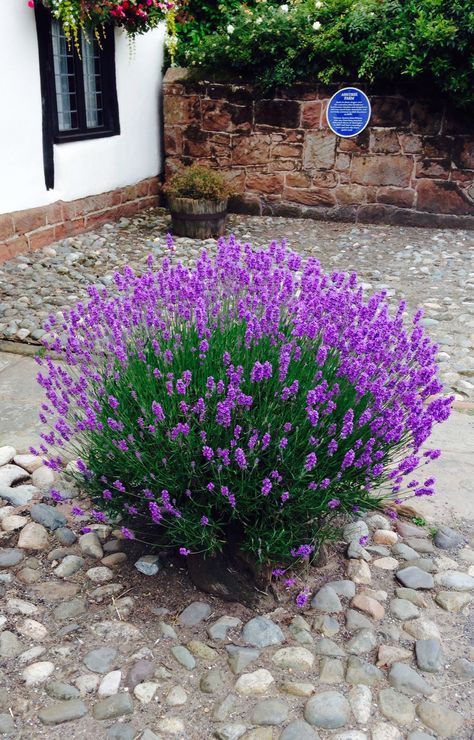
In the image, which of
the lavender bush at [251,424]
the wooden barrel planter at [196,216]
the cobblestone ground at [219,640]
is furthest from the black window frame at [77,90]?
the lavender bush at [251,424]

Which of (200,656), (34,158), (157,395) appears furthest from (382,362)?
(34,158)

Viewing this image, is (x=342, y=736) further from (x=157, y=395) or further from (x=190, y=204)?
(x=190, y=204)

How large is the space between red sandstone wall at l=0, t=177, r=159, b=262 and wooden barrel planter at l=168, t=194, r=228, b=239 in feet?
2.74

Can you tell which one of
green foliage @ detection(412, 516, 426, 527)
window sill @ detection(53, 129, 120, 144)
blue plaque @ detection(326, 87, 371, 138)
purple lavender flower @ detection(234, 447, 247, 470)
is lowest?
green foliage @ detection(412, 516, 426, 527)

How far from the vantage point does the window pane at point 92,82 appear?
307 inches

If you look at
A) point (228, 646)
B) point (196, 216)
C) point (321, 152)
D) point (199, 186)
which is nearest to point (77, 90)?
point (199, 186)

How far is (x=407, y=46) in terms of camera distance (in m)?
7.58

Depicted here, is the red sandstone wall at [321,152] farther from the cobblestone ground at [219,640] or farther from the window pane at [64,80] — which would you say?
the cobblestone ground at [219,640]

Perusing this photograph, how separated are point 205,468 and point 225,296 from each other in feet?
2.95

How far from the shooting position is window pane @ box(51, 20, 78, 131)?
7.25m

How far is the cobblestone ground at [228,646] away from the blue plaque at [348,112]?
21.5ft

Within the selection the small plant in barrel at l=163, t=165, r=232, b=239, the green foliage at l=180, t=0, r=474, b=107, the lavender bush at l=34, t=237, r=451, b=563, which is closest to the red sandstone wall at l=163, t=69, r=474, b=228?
the green foliage at l=180, t=0, r=474, b=107

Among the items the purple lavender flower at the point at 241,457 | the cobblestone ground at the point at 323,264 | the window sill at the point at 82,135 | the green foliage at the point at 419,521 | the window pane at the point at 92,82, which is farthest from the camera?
the window pane at the point at 92,82

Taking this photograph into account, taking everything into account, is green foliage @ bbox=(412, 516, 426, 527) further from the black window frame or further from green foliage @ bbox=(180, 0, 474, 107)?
green foliage @ bbox=(180, 0, 474, 107)
